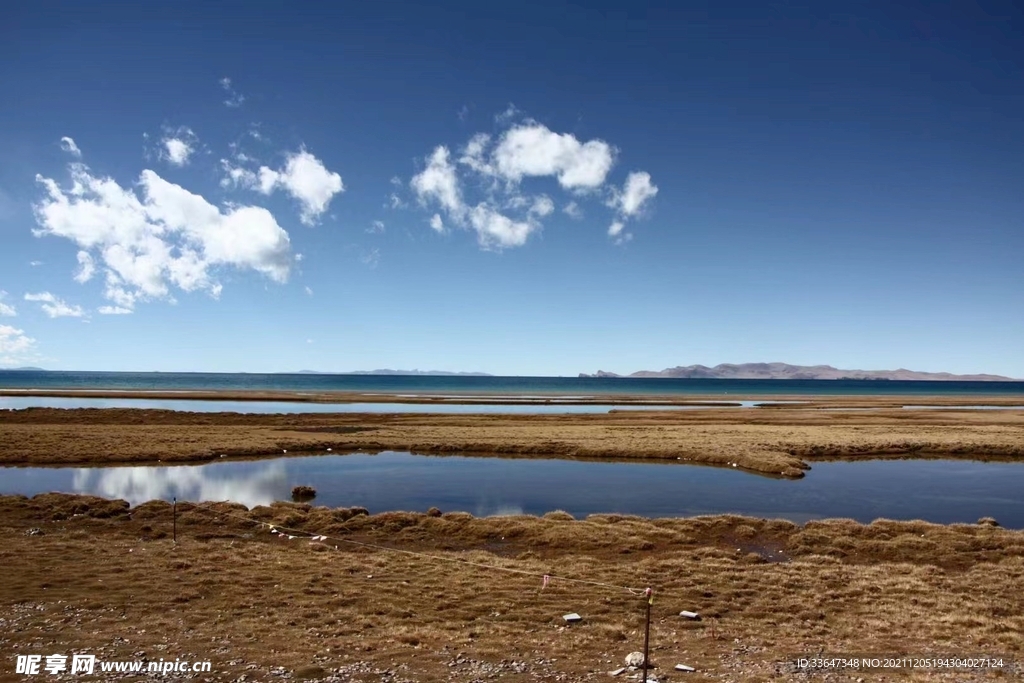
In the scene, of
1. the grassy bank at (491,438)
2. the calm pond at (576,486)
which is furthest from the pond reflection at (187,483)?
the grassy bank at (491,438)

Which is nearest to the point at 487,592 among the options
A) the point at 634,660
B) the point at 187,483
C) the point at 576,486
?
the point at 634,660

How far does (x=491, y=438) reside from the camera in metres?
62.8

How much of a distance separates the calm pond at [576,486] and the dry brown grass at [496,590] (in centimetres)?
489

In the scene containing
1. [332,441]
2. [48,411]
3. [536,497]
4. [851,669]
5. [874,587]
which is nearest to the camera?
[851,669]

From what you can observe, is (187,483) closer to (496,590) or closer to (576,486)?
(576,486)

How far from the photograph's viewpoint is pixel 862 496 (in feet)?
124

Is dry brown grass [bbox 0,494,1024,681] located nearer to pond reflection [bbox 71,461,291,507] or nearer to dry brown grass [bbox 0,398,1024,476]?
pond reflection [bbox 71,461,291,507]

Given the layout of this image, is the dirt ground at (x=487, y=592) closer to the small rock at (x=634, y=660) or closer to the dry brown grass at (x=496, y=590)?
the dry brown grass at (x=496, y=590)

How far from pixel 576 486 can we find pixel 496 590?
21.5m

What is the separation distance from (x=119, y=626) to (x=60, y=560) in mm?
9179

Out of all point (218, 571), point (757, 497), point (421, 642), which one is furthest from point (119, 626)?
point (757, 497)

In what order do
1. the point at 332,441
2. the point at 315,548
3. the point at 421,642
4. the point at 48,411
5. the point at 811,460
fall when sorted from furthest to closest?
the point at 48,411
the point at 332,441
the point at 811,460
the point at 315,548
the point at 421,642

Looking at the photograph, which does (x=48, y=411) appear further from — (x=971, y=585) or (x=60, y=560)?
(x=971, y=585)

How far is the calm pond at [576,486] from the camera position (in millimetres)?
34188
